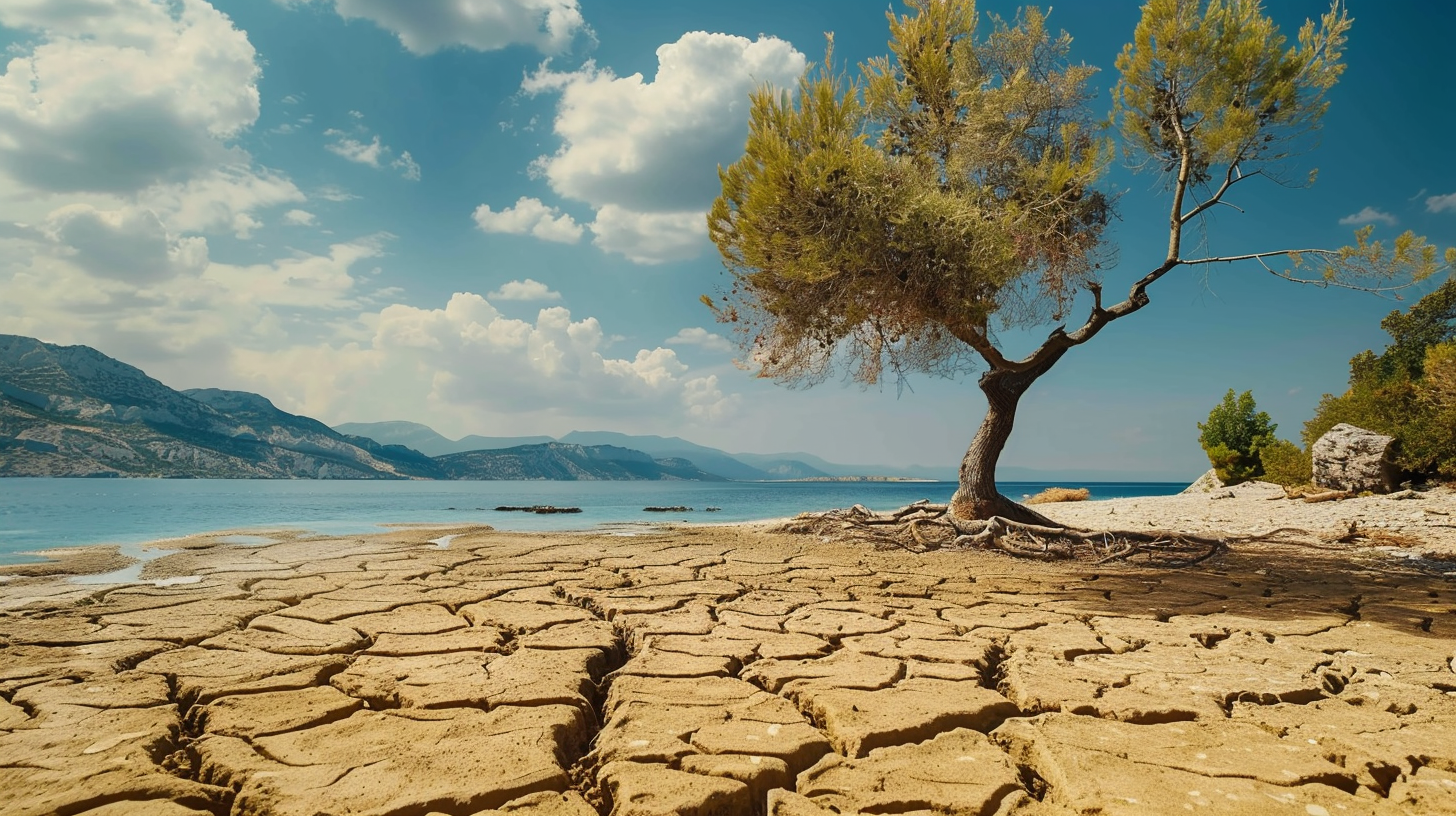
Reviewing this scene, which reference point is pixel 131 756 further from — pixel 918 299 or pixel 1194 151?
pixel 1194 151

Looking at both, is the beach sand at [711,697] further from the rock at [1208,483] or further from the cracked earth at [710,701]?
the rock at [1208,483]

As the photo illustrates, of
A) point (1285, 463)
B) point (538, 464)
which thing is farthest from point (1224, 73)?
point (538, 464)

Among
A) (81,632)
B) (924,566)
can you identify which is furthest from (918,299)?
(81,632)

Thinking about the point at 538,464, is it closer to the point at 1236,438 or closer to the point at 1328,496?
the point at 1236,438

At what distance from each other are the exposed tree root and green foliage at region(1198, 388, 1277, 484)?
492 inches

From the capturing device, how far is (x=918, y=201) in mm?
6816

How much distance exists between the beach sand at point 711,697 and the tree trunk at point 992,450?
10.1 feet

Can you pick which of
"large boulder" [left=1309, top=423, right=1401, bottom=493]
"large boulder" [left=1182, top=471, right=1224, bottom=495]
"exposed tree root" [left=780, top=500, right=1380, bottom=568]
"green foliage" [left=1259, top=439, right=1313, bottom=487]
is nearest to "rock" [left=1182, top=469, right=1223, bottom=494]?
"large boulder" [left=1182, top=471, right=1224, bottom=495]

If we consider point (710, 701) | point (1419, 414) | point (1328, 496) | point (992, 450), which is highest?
point (1419, 414)

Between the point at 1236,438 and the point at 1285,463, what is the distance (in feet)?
12.9

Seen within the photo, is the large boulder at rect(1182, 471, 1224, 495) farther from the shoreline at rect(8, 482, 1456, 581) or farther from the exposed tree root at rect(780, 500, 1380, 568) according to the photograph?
the exposed tree root at rect(780, 500, 1380, 568)

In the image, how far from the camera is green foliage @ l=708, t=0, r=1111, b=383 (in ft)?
22.5

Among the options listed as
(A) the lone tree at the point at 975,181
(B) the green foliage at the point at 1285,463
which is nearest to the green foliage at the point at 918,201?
(A) the lone tree at the point at 975,181

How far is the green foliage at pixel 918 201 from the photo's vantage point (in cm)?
686
